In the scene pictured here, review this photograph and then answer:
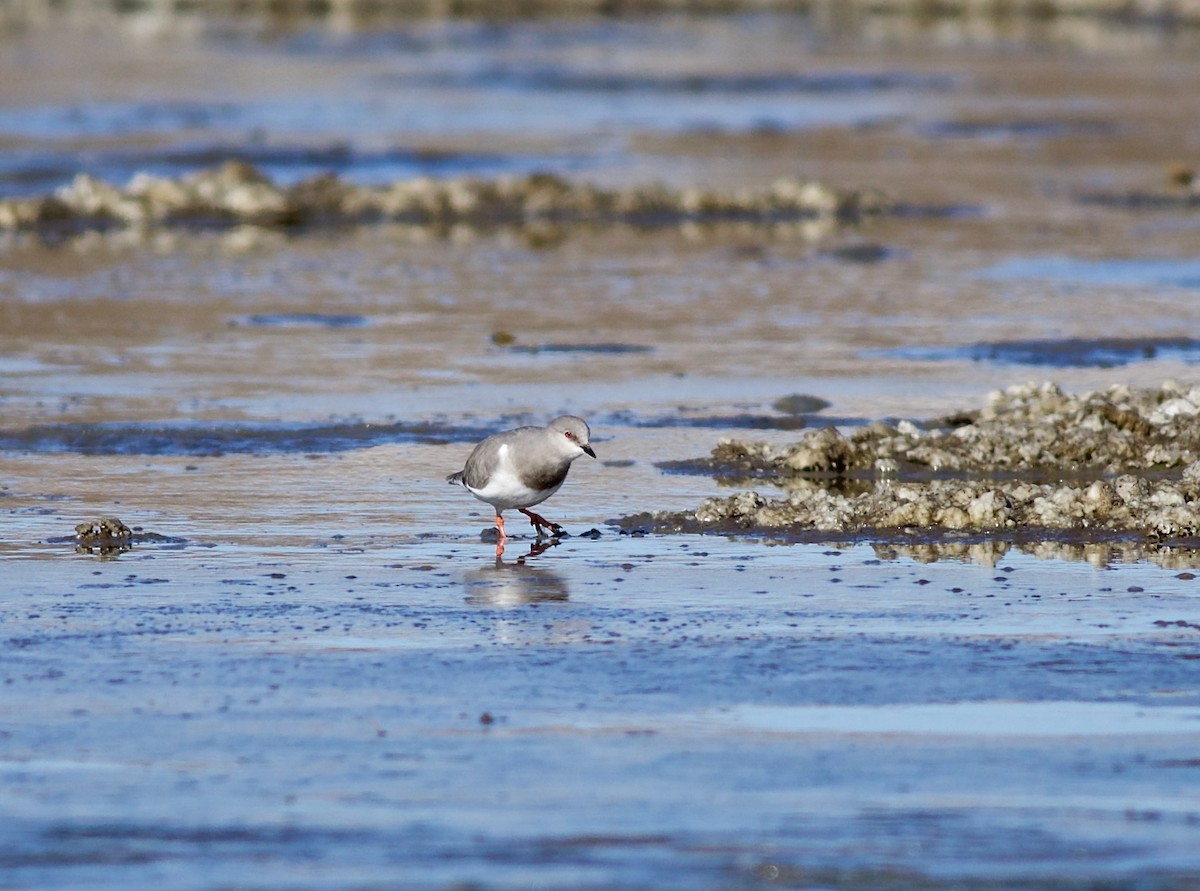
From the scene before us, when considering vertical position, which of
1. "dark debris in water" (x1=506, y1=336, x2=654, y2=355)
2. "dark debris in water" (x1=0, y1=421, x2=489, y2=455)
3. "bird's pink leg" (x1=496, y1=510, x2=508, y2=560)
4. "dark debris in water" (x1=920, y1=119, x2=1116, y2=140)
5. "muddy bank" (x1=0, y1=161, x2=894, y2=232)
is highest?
"dark debris in water" (x1=920, y1=119, x2=1116, y2=140)

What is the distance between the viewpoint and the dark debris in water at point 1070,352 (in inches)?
645

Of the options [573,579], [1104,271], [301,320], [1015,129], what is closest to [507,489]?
[573,579]

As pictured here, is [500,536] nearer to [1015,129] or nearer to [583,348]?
[583,348]

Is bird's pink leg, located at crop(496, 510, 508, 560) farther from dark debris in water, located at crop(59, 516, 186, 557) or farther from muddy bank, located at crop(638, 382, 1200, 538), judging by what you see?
dark debris in water, located at crop(59, 516, 186, 557)

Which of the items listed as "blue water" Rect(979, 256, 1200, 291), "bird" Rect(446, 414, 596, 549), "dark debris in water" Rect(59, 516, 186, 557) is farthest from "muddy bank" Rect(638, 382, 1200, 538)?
"blue water" Rect(979, 256, 1200, 291)

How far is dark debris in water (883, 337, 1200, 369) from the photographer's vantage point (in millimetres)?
16375

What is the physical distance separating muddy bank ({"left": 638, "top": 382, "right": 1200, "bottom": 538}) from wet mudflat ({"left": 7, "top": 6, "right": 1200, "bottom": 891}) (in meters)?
0.14

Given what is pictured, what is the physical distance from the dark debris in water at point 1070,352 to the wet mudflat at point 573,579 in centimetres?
6

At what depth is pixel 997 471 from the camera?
12109 millimetres

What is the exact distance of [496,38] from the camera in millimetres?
70625

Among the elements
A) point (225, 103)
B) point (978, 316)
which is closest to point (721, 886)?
point (978, 316)

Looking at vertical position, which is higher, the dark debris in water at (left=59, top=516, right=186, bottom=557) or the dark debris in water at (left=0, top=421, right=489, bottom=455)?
the dark debris in water at (left=0, top=421, right=489, bottom=455)

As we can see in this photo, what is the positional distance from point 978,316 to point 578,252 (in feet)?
19.1

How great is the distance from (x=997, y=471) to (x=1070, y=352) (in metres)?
4.86
